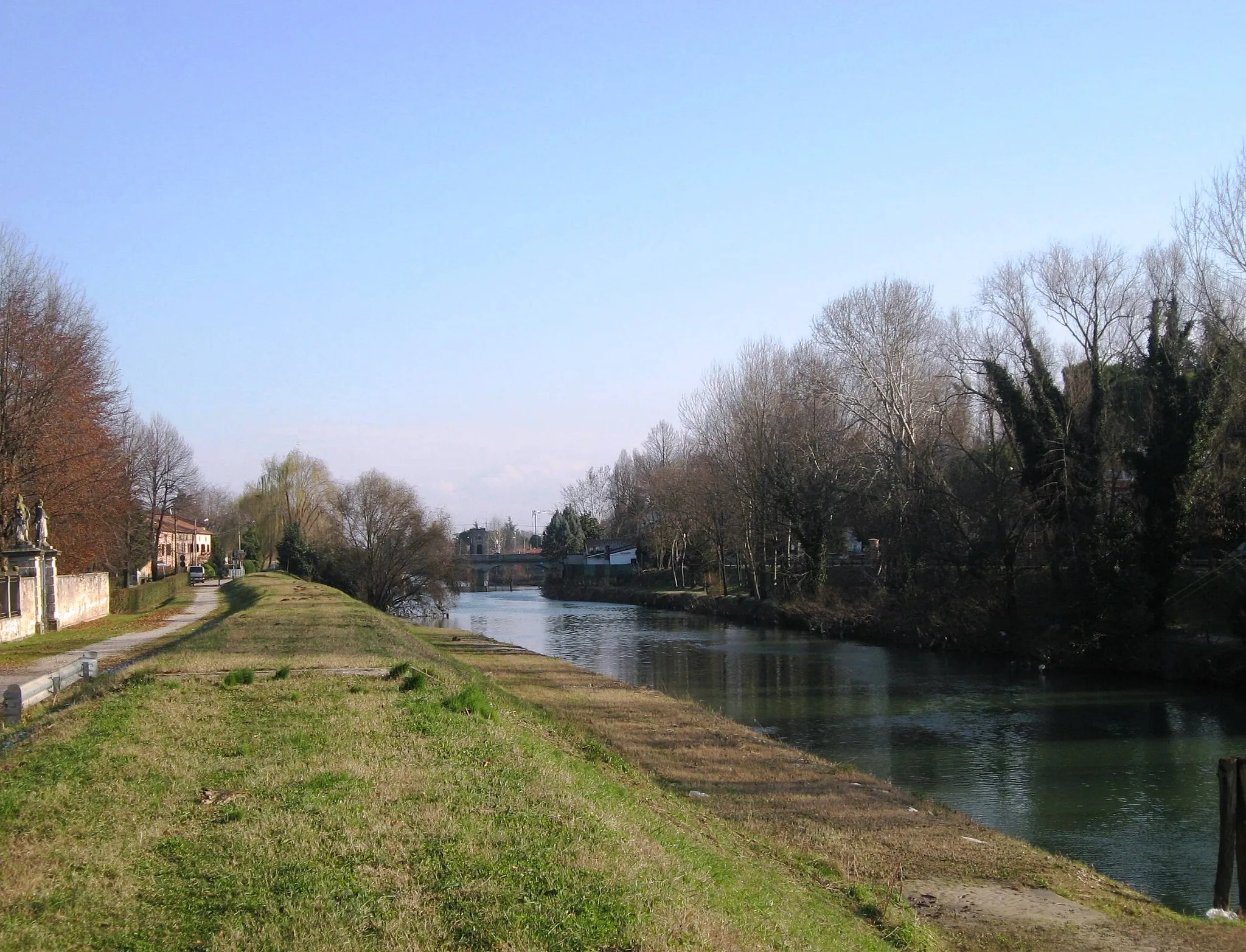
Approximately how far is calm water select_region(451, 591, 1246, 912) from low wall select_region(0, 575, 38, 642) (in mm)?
17073

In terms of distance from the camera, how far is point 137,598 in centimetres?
4494

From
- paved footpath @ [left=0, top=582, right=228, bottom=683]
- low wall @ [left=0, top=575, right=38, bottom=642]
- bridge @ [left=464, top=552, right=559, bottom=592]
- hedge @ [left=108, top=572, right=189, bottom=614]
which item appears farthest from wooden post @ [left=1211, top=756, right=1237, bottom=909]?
bridge @ [left=464, top=552, right=559, bottom=592]

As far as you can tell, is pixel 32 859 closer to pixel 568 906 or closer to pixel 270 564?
pixel 568 906

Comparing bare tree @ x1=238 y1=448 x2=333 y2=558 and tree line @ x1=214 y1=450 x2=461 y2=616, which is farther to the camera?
bare tree @ x1=238 y1=448 x2=333 y2=558

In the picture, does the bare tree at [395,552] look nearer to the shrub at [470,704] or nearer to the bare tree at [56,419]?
the bare tree at [56,419]

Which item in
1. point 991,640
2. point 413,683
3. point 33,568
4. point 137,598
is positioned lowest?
point 991,640

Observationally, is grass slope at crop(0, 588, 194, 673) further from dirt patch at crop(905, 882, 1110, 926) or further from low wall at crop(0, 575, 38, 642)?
dirt patch at crop(905, 882, 1110, 926)

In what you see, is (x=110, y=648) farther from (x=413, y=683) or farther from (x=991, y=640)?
(x=991, y=640)

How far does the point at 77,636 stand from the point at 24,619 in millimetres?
1898

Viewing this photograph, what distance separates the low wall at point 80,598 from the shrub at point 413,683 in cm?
1925

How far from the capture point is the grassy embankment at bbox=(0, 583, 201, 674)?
72.5 feet

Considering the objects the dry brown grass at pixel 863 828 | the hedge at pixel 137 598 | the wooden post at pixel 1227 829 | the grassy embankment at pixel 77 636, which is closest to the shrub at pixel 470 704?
the dry brown grass at pixel 863 828

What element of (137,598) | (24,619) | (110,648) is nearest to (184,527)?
(137,598)

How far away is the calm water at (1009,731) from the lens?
1490 cm
